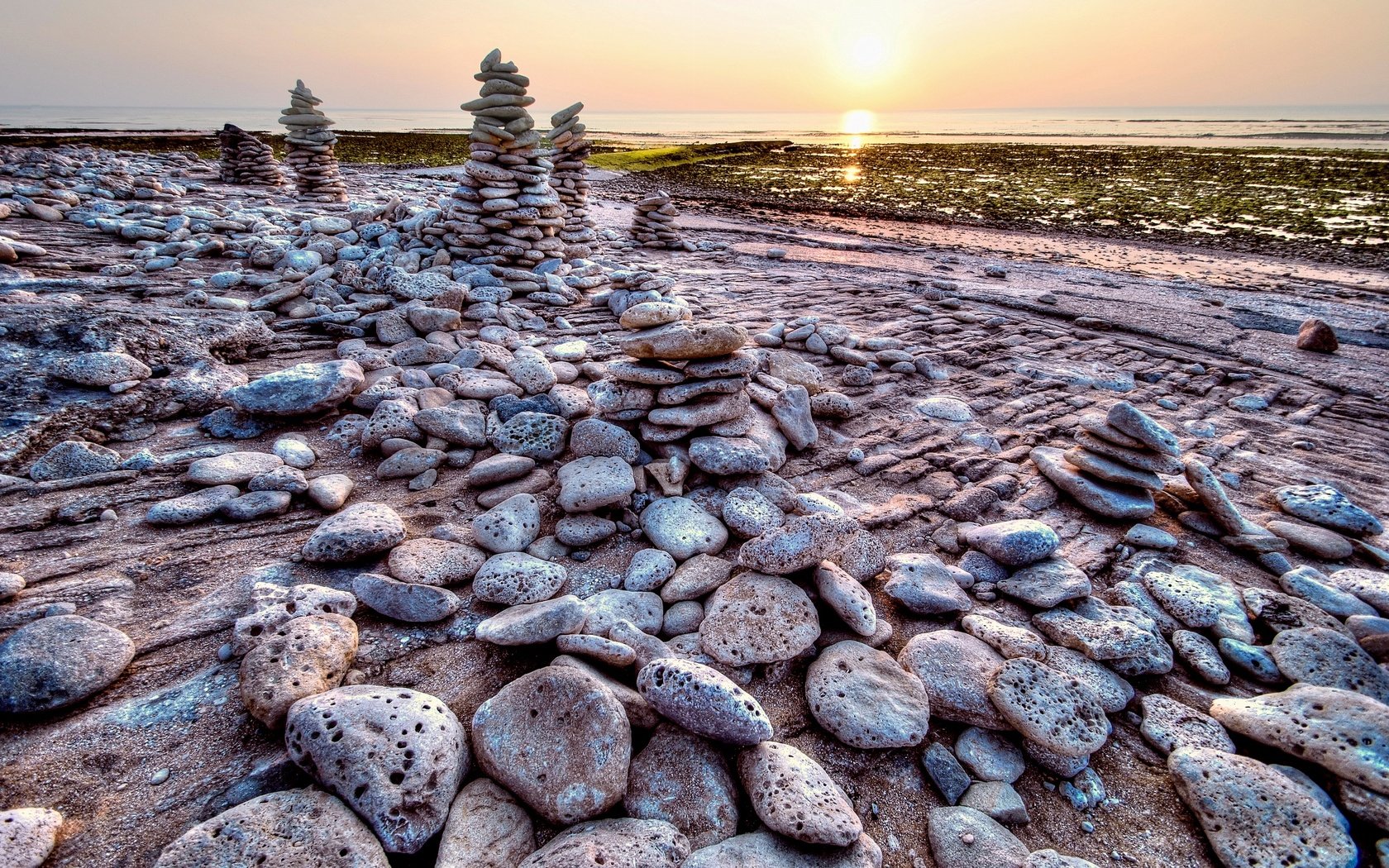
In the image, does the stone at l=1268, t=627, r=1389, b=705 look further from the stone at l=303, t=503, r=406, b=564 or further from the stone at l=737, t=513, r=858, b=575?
the stone at l=303, t=503, r=406, b=564

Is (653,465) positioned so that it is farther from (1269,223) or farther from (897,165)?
(897,165)

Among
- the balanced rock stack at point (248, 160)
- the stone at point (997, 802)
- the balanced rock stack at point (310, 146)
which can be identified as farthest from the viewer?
the balanced rock stack at point (248, 160)

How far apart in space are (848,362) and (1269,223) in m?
19.2

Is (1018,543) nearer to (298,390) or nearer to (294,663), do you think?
(294,663)

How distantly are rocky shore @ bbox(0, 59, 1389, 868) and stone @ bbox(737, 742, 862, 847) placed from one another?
17 millimetres

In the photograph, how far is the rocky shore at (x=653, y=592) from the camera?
2260 millimetres

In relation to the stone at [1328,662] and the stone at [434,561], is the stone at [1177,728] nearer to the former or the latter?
the stone at [1328,662]

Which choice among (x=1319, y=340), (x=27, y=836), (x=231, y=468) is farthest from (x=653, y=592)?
(x=1319, y=340)

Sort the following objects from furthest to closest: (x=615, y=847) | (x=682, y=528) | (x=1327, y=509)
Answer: (x=1327, y=509) < (x=682, y=528) < (x=615, y=847)

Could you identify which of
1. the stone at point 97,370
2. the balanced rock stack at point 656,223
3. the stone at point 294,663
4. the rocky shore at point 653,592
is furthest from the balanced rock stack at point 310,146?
the stone at point 294,663

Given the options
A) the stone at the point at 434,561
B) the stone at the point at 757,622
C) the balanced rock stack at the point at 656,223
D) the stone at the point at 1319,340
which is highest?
the balanced rock stack at the point at 656,223

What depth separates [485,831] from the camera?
2172 millimetres

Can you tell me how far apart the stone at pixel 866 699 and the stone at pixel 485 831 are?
1.33 m

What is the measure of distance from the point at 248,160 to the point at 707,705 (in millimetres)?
21431
